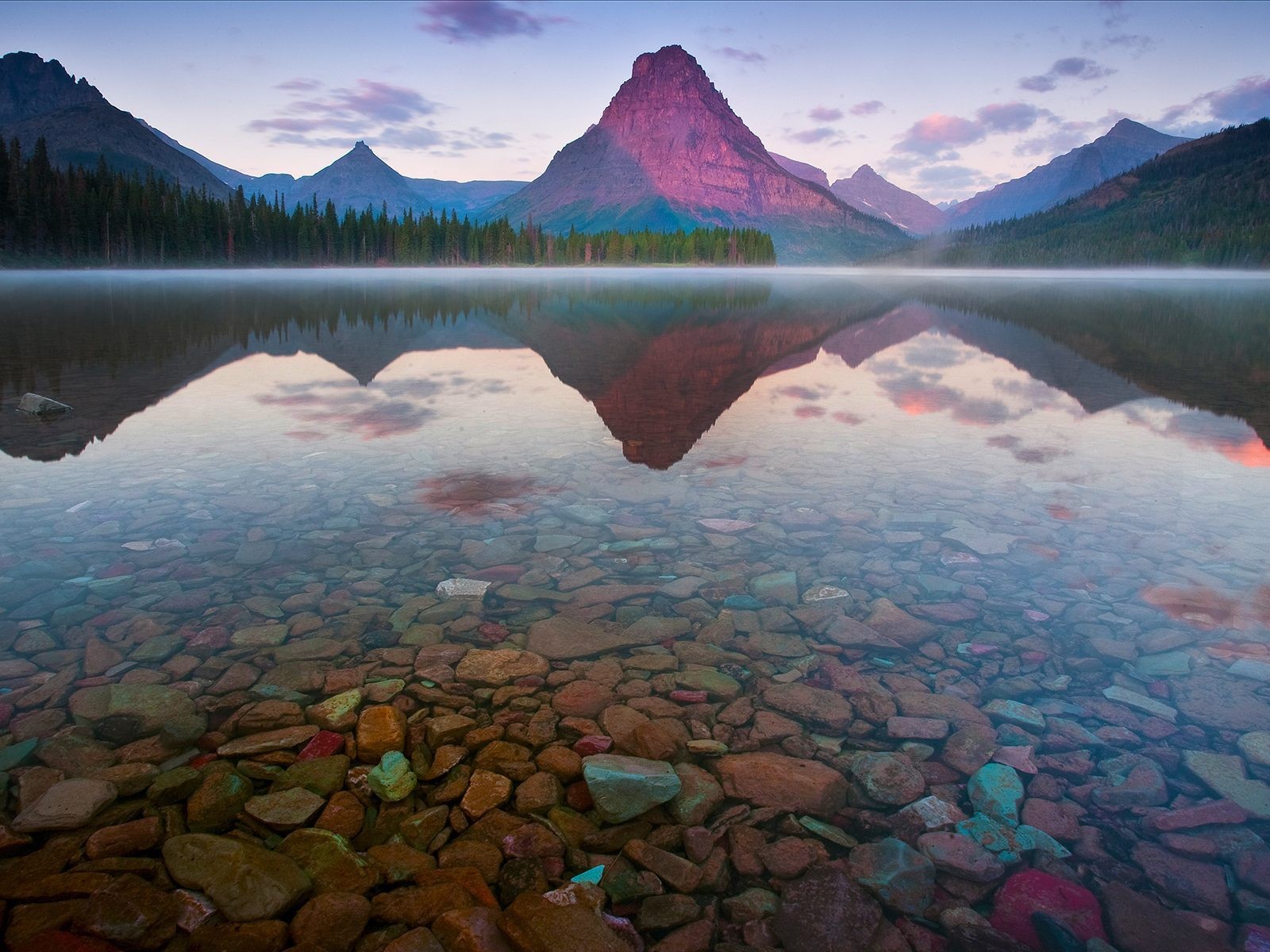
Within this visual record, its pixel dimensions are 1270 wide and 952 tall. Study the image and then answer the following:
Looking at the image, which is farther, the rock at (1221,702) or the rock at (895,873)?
the rock at (1221,702)

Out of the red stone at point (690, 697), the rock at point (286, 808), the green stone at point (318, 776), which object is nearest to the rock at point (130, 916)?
the rock at point (286, 808)

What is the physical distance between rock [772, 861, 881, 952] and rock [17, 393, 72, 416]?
2031cm

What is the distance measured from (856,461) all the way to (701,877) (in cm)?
1148

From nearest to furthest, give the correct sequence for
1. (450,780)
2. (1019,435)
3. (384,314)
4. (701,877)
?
(701,877)
(450,780)
(1019,435)
(384,314)

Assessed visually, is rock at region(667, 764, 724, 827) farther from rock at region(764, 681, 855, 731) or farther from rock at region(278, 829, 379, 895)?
rock at region(278, 829, 379, 895)

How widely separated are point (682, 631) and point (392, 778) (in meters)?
3.47

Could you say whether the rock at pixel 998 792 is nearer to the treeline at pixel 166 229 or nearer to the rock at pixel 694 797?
the rock at pixel 694 797

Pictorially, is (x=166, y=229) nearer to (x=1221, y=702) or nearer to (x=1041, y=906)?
(x=1221, y=702)

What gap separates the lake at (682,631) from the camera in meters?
5.29

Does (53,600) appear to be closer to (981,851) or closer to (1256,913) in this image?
(981,851)

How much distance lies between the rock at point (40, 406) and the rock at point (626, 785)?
18.6 m

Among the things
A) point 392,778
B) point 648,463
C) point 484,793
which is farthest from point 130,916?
point 648,463

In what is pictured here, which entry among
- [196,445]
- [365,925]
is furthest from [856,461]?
[196,445]

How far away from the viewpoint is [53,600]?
836 centimetres
